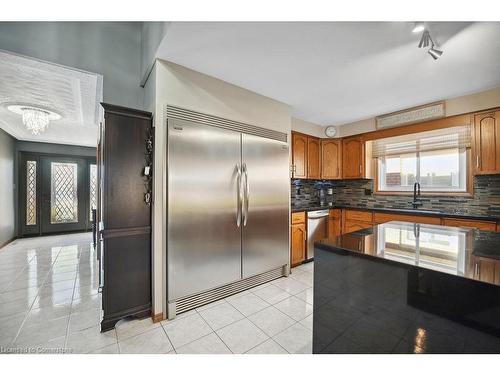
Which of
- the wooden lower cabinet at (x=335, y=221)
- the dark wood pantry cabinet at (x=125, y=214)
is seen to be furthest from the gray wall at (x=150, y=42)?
the wooden lower cabinet at (x=335, y=221)

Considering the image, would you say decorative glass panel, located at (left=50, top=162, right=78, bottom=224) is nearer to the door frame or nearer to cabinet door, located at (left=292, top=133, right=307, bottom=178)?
the door frame

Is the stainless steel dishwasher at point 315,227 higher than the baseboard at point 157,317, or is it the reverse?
the stainless steel dishwasher at point 315,227

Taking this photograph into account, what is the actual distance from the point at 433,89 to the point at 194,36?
2832 mm

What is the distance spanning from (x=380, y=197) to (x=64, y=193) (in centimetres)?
750

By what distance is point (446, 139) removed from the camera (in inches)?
128

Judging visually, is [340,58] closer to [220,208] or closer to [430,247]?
[430,247]

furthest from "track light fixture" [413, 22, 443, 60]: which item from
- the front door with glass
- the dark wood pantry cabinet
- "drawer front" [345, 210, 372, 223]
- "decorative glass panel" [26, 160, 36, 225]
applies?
"decorative glass panel" [26, 160, 36, 225]

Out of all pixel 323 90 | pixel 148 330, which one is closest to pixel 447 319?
pixel 148 330

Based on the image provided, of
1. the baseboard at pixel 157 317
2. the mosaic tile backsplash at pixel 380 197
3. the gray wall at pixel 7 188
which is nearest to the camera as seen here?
the baseboard at pixel 157 317

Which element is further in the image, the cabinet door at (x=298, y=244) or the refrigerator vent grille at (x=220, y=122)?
the cabinet door at (x=298, y=244)

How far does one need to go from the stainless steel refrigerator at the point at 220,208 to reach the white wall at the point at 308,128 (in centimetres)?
98

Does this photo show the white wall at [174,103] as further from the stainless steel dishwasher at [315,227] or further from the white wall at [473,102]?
the white wall at [473,102]

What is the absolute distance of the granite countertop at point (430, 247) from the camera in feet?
3.12
